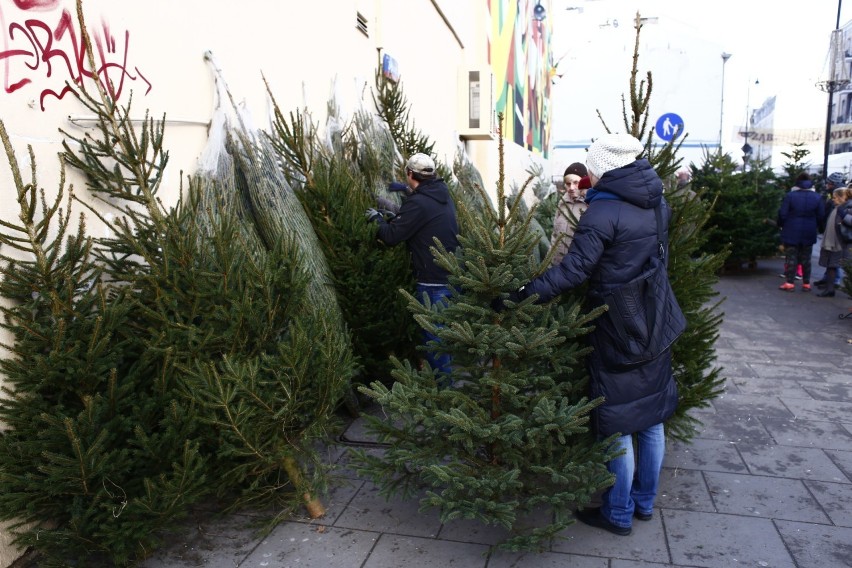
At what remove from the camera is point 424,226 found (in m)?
4.67

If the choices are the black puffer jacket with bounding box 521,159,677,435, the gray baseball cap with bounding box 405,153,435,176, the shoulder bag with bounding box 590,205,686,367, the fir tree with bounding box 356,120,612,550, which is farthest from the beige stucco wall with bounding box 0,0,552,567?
the shoulder bag with bounding box 590,205,686,367

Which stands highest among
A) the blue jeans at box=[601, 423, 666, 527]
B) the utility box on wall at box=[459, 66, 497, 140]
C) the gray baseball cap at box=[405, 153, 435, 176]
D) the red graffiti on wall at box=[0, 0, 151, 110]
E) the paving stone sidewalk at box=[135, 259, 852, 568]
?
the utility box on wall at box=[459, 66, 497, 140]

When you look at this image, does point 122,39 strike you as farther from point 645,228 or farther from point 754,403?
point 754,403

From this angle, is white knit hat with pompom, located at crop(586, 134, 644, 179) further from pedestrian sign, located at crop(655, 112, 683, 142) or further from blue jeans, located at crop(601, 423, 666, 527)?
pedestrian sign, located at crop(655, 112, 683, 142)

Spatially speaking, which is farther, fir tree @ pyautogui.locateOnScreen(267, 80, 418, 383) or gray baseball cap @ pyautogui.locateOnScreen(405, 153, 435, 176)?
gray baseball cap @ pyautogui.locateOnScreen(405, 153, 435, 176)

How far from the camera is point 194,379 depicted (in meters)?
2.83

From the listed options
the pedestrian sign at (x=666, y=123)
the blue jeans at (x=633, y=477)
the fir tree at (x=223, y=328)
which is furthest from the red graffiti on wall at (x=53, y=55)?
the pedestrian sign at (x=666, y=123)

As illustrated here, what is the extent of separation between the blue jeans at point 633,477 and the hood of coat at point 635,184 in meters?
1.07

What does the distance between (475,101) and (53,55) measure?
9155mm

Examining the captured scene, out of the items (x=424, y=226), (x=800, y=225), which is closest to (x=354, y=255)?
(x=424, y=226)

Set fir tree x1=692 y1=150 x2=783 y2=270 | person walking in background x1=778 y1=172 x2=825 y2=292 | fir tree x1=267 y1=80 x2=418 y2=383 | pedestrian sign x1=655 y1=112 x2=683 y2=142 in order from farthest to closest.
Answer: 1. pedestrian sign x1=655 y1=112 x2=683 y2=142
2. fir tree x1=692 y1=150 x2=783 y2=270
3. person walking in background x1=778 y1=172 x2=825 y2=292
4. fir tree x1=267 y1=80 x2=418 y2=383

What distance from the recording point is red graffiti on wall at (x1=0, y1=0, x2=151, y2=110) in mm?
2738

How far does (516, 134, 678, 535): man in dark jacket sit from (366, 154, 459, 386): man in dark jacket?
157 centimetres

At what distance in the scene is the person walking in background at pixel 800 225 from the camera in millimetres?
10008
